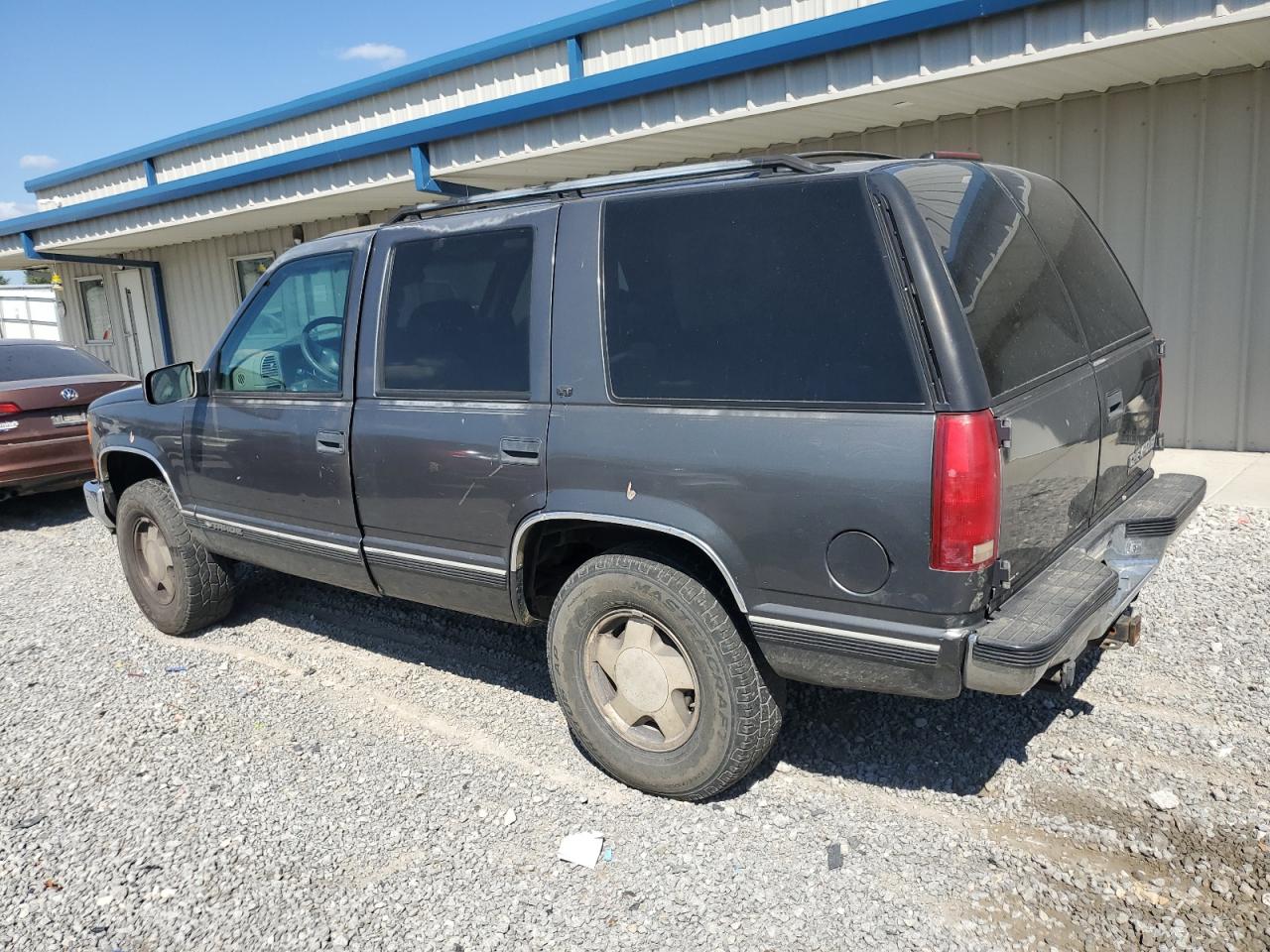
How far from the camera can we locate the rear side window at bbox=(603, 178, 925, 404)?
265 cm

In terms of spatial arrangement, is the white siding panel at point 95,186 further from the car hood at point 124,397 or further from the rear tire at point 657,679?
the rear tire at point 657,679

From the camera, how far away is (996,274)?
286cm

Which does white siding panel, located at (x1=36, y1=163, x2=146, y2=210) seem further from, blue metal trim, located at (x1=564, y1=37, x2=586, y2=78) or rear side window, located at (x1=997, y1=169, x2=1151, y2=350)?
rear side window, located at (x1=997, y1=169, x2=1151, y2=350)

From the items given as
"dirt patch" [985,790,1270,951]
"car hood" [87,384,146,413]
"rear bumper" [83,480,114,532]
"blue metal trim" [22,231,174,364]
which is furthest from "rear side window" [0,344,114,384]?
"dirt patch" [985,790,1270,951]

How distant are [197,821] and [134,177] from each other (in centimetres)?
1651

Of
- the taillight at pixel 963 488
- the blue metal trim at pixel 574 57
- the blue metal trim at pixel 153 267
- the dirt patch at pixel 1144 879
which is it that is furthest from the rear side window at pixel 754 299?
the blue metal trim at pixel 153 267

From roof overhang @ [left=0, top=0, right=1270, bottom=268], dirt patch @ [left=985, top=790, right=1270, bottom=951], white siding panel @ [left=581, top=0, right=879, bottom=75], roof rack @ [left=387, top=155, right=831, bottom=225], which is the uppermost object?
white siding panel @ [left=581, top=0, right=879, bottom=75]

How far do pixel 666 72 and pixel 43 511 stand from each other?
6913mm

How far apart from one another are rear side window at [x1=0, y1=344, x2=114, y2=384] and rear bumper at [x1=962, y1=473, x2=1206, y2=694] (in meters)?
8.48

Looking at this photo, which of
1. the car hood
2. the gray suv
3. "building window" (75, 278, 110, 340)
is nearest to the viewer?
the gray suv

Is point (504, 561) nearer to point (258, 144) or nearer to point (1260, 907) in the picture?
point (1260, 907)

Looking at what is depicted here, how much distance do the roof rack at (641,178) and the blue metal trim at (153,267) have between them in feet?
46.1

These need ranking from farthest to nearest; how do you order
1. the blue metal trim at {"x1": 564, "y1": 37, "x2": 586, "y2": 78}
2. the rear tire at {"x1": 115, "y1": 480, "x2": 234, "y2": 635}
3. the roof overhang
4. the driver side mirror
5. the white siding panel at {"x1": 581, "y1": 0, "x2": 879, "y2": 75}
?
the blue metal trim at {"x1": 564, "y1": 37, "x2": 586, "y2": 78}
the white siding panel at {"x1": 581, "y1": 0, "x2": 879, "y2": 75}
the roof overhang
the rear tire at {"x1": 115, "y1": 480, "x2": 234, "y2": 635}
the driver side mirror

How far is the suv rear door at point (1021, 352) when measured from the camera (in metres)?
2.67
